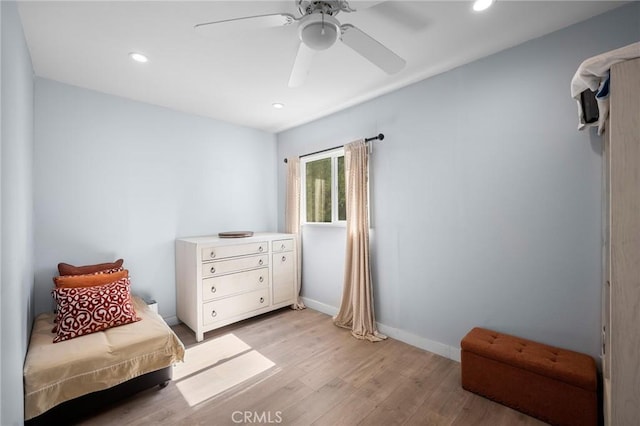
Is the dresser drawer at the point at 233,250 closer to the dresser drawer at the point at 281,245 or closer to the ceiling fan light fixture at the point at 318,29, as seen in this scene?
the dresser drawer at the point at 281,245

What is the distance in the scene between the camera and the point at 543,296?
1898 mm

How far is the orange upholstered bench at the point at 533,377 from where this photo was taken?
1.54 meters

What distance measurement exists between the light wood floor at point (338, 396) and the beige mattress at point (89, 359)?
262 mm

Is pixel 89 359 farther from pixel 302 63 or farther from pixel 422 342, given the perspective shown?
pixel 422 342

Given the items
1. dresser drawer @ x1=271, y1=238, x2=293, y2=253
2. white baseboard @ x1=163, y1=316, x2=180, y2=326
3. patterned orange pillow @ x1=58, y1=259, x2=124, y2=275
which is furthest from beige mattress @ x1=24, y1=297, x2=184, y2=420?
dresser drawer @ x1=271, y1=238, x2=293, y2=253

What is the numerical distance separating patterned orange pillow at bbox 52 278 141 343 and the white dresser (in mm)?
671

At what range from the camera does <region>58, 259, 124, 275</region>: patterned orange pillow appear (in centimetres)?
230

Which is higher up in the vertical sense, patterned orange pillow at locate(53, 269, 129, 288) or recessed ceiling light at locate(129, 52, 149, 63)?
recessed ceiling light at locate(129, 52, 149, 63)

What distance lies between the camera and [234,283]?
2.98 meters

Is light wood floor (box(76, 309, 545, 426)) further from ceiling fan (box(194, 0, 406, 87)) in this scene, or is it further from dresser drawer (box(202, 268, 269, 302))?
ceiling fan (box(194, 0, 406, 87))

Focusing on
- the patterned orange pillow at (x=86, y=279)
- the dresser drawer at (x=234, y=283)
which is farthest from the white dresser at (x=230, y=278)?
the patterned orange pillow at (x=86, y=279)

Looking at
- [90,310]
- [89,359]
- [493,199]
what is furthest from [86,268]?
[493,199]

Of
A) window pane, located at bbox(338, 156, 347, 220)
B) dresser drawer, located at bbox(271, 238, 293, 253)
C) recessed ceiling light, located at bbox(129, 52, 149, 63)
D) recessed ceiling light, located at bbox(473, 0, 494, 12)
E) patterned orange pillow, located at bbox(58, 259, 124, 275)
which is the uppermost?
recessed ceiling light, located at bbox(129, 52, 149, 63)

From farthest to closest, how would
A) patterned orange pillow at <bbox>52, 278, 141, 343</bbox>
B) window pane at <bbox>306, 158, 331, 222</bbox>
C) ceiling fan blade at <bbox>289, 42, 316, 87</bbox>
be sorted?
window pane at <bbox>306, 158, 331, 222</bbox> < patterned orange pillow at <bbox>52, 278, 141, 343</bbox> < ceiling fan blade at <bbox>289, 42, 316, 87</bbox>
